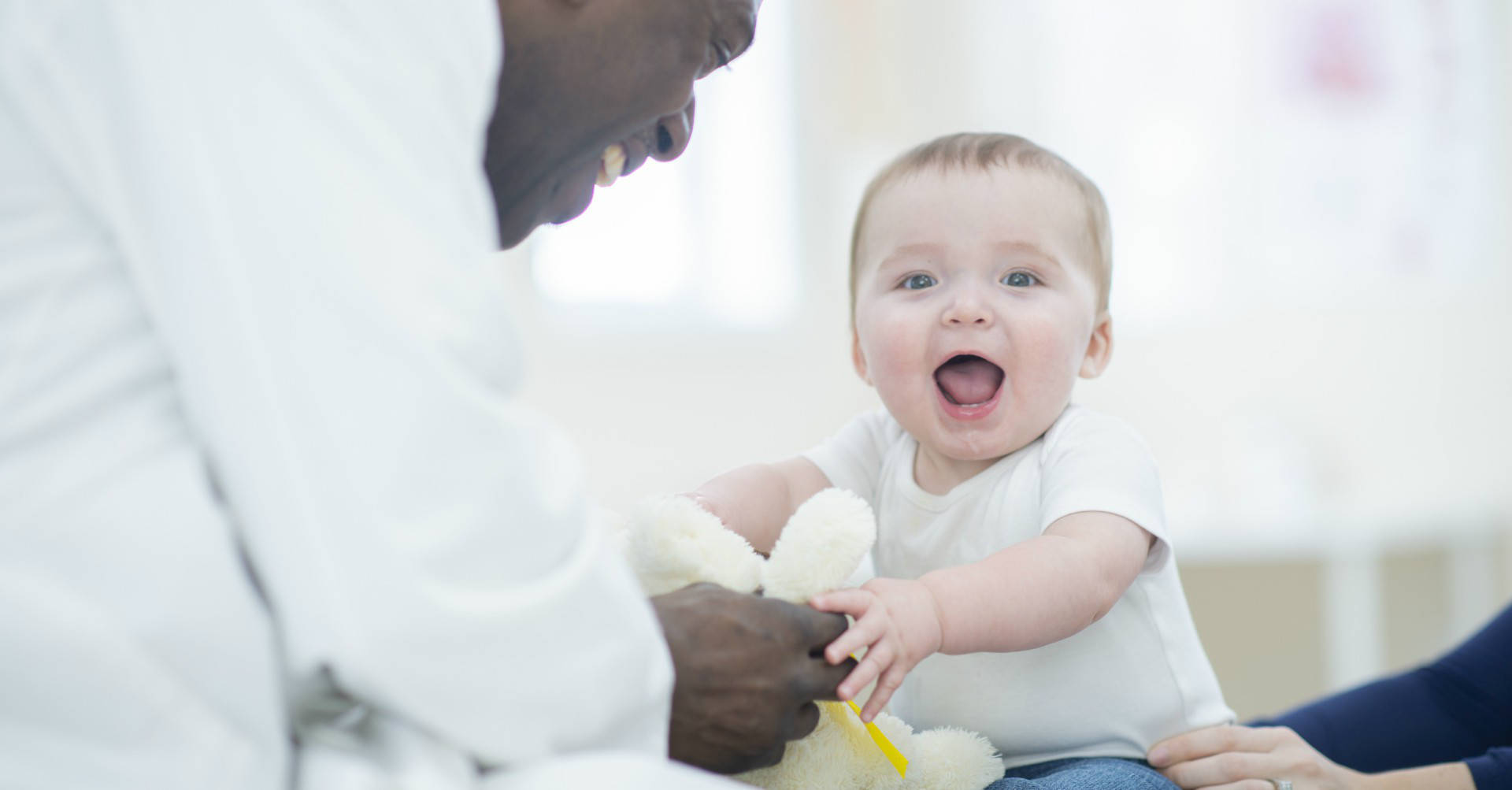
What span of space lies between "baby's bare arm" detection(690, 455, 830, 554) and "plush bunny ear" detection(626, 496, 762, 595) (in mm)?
260

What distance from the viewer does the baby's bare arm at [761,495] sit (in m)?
1.35

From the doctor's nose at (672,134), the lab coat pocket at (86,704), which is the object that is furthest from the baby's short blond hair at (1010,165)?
the lab coat pocket at (86,704)

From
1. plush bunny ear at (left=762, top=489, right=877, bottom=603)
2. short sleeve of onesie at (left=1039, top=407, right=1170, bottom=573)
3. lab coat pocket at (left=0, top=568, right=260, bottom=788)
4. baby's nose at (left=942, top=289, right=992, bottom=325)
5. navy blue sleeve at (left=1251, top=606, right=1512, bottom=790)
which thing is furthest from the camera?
navy blue sleeve at (left=1251, top=606, right=1512, bottom=790)

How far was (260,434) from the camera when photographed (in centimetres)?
66

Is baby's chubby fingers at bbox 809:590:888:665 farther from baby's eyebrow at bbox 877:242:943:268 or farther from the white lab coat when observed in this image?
baby's eyebrow at bbox 877:242:943:268

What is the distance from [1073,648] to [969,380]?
0.30 m

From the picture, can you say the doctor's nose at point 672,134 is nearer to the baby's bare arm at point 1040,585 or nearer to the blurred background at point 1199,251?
the baby's bare arm at point 1040,585

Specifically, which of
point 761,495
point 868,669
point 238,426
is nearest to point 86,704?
point 238,426

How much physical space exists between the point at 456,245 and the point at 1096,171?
3640 mm

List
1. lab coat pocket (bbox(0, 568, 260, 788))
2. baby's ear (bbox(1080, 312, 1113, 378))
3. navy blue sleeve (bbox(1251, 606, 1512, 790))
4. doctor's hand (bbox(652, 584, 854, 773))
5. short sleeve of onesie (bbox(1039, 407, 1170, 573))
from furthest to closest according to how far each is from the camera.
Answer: navy blue sleeve (bbox(1251, 606, 1512, 790)), baby's ear (bbox(1080, 312, 1113, 378)), short sleeve of onesie (bbox(1039, 407, 1170, 573)), doctor's hand (bbox(652, 584, 854, 773)), lab coat pocket (bbox(0, 568, 260, 788))

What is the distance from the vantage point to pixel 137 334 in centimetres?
69

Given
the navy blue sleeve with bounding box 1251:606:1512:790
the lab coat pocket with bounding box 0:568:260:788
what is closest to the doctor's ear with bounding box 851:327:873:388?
the navy blue sleeve with bounding box 1251:606:1512:790

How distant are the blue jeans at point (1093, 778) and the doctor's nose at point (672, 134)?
69 centimetres

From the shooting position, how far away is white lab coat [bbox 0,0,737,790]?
63 cm
